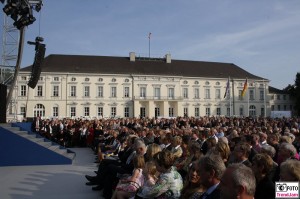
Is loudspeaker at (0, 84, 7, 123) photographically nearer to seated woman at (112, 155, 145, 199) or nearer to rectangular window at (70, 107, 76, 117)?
seated woman at (112, 155, 145, 199)

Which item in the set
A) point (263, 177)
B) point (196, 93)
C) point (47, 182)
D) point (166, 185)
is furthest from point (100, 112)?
point (263, 177)

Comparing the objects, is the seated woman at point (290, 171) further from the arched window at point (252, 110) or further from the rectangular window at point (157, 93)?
the arched window at point (252, 110)

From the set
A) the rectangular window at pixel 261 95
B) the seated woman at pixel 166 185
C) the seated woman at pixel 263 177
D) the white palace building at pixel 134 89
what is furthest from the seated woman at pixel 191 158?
the rectangular window at pixel 261 95

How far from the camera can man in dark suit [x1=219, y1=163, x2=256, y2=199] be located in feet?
7.11

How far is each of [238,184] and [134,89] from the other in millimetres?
→ 49670

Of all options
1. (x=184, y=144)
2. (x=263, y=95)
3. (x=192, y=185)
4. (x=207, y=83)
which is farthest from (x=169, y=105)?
(x=192, y=185)

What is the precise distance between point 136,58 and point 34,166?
156 ft

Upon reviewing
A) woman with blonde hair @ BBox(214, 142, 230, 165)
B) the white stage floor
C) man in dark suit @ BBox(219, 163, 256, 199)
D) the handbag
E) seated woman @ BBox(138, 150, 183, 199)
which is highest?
man in dark suit @ BBox(219, 163, 256, 199)

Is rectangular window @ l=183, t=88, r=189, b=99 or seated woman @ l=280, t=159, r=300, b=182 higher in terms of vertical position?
rectangular window @ l=183, t=88, r=189, b=99

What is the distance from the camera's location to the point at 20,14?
10180 mm

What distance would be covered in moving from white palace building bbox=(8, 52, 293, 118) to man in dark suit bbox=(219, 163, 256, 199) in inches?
1917

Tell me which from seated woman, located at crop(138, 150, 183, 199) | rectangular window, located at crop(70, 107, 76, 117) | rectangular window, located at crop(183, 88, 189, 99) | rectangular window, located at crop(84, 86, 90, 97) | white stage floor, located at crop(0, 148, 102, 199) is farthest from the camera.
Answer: rectangular window, located at crop(183, 88, 189, 99)

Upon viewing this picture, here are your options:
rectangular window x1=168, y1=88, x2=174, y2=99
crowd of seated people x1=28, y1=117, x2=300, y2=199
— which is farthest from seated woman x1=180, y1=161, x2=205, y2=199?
rectangular window x1=168, y1=88, x2=174, y2=99

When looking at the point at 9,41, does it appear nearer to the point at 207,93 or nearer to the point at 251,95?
the point at 207,93
